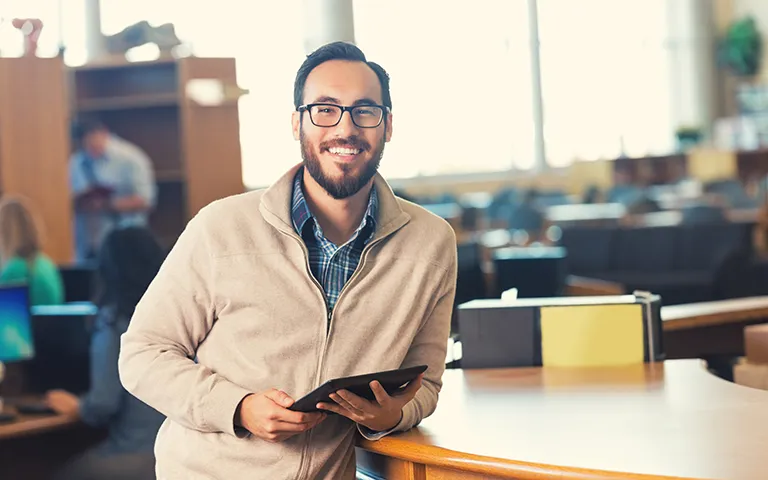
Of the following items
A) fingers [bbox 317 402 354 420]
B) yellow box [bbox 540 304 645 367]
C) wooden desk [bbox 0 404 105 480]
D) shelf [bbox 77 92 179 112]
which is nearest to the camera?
fingers [bbox 317 402 354 420]

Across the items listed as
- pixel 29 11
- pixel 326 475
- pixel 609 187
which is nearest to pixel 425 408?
pixel 326 475

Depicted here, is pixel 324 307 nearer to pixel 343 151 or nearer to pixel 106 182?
pixel 343 151

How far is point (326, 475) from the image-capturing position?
2.08 meters

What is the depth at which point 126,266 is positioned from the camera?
3520 millimetres

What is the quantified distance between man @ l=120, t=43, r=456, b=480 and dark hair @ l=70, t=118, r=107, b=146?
5810 millimetres

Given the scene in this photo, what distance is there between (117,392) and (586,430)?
187 centimetres

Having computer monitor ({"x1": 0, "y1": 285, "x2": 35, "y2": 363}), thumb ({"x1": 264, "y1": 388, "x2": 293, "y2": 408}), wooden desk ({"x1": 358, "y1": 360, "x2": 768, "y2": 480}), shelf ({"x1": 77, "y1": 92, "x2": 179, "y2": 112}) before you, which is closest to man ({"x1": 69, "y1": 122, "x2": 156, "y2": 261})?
shelf ({"x1": 77, "y1": 92, "x2": 179, "y2": 112})

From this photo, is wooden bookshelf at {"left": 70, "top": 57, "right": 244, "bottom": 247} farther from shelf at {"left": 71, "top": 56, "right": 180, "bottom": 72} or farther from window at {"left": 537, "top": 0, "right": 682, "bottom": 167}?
window at {"left": 537, "top": 0, "right": 682, "bottom": 167}

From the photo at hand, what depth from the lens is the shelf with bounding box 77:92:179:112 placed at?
8031mm

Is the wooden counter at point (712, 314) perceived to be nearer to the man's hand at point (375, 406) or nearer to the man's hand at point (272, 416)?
the man's hand at point (375, 406)

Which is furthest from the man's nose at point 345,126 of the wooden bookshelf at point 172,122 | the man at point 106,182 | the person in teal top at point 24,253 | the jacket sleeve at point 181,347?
the wooden bookshelf at point 172,122

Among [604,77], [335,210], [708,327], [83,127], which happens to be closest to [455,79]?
[604,77]

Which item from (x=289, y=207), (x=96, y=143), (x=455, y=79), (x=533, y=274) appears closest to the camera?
(x=289, y=207)

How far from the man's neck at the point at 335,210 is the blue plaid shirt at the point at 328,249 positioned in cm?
2
